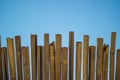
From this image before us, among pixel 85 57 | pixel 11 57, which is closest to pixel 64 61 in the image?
pixel 85 57

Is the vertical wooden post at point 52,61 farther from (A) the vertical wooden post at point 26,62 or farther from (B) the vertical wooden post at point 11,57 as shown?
(B) the vertical wooden post at point 11,57

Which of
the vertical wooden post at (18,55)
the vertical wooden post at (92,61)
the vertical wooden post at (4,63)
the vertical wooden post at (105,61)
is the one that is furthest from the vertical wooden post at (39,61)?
the vertical wooden post at (105,61)

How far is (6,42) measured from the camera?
1.03 meters

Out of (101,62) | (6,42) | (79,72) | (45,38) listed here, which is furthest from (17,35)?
(101,62)

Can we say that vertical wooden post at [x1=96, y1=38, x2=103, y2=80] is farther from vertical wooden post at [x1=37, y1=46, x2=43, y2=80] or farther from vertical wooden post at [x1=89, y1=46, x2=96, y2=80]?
vertical wooden post at [x1=37, y1=46, x2=43, y2=80]

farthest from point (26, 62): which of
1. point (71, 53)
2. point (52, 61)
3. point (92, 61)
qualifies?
point (92, 61)

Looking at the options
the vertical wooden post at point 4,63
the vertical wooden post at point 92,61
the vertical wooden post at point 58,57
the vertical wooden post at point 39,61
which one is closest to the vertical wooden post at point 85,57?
the vertical wooden post at point 92,61

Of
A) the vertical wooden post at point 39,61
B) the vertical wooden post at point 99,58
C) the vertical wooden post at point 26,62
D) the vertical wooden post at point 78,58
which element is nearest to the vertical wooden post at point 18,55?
the vertical wooden post at point 26,62

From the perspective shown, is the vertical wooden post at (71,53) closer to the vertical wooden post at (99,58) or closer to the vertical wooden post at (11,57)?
the vertical wooden post at (99,58)

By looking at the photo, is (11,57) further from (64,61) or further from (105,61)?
(105,61)

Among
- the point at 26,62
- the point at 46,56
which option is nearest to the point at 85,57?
the point at 46,56

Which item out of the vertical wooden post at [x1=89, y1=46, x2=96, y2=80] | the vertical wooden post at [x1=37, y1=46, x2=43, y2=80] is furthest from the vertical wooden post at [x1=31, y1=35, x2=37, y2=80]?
the vertical wooden post at [x1=89, y1=46, x2=96, y2=80]

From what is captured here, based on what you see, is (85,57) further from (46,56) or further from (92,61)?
(46,56)

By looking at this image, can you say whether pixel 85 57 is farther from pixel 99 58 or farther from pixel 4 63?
pixel 4 63
